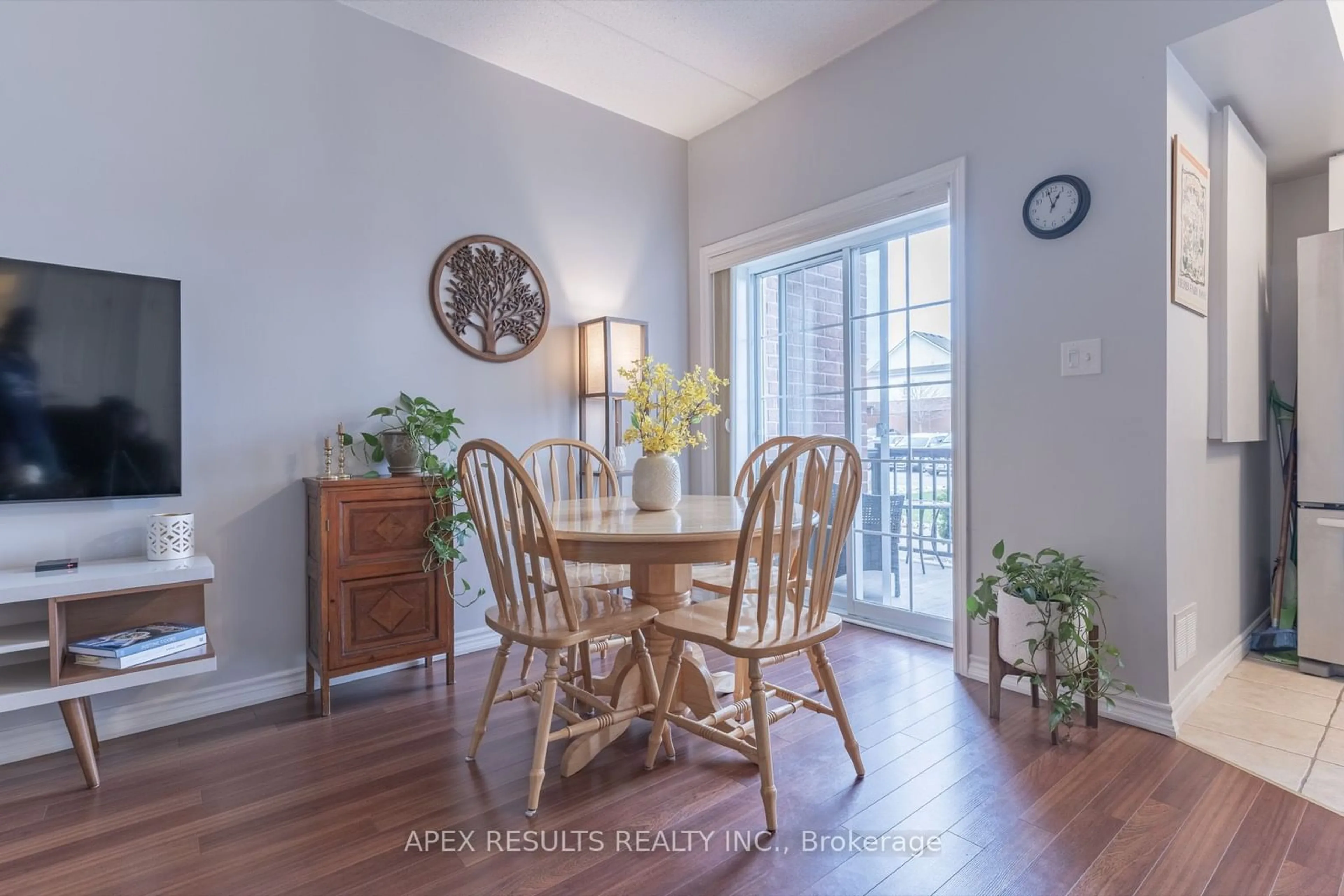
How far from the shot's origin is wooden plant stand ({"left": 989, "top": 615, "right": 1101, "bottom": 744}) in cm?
214

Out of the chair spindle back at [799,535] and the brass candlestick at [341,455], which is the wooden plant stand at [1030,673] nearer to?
the chair spindle back at [799,535]

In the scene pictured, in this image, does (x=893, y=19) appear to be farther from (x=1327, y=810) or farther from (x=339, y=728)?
Answer: (x=339, y=728)

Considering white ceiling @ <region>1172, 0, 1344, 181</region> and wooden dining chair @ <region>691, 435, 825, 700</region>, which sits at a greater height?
white ceiling @ <region>1172, 0, 1344, 181</region>

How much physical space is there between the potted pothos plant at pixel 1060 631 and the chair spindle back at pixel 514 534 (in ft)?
4.96

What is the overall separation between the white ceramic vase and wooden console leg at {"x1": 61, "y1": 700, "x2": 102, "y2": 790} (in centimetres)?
47

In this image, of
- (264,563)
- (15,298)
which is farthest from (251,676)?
(15,298)

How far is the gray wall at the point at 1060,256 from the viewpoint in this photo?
2182 millimetres

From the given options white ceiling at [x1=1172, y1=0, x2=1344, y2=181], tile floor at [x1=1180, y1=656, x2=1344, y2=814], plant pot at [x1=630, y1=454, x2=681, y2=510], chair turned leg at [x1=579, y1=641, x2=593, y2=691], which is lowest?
tile floor at [x1=1180, y1=656, x2=1344, y2=814]

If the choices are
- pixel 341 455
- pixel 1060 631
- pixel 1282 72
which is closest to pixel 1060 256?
pixel 1282 72

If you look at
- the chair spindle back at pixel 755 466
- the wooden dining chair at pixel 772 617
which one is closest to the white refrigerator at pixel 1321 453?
the chair spindle back at pixel 755 466

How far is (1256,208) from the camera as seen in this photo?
2.88 m

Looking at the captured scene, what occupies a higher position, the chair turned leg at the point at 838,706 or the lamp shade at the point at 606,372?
the lamp shade at the point at 606,372

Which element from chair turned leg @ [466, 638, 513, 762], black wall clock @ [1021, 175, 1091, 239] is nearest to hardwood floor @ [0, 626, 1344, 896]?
chair turned leg @ [466, 638, 513, 762]

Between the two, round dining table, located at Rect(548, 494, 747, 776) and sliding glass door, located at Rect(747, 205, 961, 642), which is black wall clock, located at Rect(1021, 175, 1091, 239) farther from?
round dining table, located at Rect(548, 494, 747, 776)
